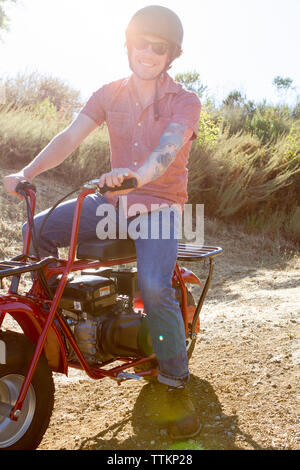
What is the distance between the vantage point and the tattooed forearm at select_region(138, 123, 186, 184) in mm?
2842

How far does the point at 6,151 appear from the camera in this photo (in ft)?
32.2

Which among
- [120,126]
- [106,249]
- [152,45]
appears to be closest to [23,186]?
[106,249]

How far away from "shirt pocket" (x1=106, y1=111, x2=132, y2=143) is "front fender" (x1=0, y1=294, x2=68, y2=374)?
1.15 metres

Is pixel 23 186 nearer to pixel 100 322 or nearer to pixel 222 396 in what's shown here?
pixel 100 322

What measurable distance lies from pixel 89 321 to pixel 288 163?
32.1 feet

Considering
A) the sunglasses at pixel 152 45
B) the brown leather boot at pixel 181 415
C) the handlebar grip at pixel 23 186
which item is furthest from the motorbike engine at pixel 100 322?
the sunglasses at pixel 152 45

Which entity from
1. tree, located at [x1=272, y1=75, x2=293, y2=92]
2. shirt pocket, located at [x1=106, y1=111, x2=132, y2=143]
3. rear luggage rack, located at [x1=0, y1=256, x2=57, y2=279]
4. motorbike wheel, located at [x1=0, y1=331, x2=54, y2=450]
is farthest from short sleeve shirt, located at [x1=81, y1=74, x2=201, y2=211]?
tree, located at [x1=272, y1=75, x2=293, y2=92]

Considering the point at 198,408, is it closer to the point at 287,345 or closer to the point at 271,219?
the point at 287,345

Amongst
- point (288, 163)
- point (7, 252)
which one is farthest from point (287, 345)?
point (288, 163)

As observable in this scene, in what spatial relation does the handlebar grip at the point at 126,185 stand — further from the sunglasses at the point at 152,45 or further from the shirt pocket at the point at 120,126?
the sunglasses at the point at 152,45

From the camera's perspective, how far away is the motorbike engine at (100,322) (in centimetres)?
309

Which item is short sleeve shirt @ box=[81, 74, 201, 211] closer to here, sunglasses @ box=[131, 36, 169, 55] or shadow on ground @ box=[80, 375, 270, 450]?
sunglasses @ box=[131, 36, 169, 55]

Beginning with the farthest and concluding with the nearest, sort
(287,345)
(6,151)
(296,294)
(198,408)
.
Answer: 1. (6,151)
2. (296,294)
3. (287,345)
4. (198,408)

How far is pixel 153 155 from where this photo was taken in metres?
2.91
